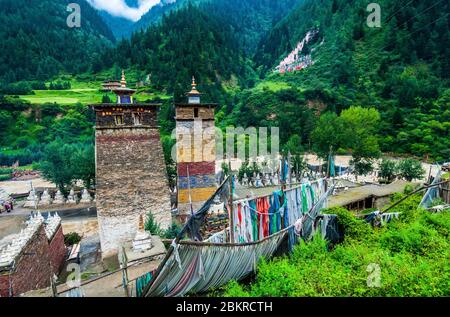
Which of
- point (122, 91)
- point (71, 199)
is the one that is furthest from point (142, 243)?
point (71, 199)

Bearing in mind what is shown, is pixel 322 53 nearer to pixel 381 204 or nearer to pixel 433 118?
pixel 433 118

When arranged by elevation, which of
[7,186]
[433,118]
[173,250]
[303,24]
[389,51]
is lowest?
[7,186]

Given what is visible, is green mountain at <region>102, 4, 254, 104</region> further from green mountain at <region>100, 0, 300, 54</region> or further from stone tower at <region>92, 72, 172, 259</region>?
stone tower at <region>92, 72, 172, 259</region>

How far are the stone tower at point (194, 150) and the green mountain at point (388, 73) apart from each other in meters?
31.5

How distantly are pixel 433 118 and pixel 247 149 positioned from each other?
2788 cm

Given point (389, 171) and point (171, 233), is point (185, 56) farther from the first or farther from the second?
point (171, 233)

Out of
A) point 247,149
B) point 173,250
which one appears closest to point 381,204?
point 173,250

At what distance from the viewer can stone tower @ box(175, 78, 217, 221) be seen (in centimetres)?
1931

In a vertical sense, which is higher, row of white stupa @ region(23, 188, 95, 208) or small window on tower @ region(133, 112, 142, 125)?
small window on tower @ region(133, 112, 142, 125)

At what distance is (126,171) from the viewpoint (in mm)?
14914

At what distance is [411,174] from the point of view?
2783 centimetres

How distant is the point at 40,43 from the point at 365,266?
110 metres

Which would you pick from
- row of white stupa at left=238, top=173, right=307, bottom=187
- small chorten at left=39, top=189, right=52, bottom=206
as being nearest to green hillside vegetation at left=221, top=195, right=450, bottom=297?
row of white stupa at left=238, top=173, right=307, bottom=187

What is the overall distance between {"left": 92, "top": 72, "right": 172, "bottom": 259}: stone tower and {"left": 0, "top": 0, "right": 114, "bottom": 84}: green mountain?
81.3m
